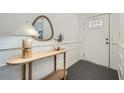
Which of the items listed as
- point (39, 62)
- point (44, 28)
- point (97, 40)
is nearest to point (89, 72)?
point (97, 40)

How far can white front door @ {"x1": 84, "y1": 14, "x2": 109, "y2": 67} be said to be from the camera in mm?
1354

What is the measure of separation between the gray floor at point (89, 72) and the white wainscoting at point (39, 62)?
97mm

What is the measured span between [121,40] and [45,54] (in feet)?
3.66

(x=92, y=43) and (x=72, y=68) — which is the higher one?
(x=92, y=43)

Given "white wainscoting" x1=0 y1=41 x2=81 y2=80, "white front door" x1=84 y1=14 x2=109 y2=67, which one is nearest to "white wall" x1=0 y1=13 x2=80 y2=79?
"white wainscoting" x1=0 y1=41 x2=81 y2=80

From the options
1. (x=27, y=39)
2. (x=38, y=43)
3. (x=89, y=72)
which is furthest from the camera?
(x=89, y=72)

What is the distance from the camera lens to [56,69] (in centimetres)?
125

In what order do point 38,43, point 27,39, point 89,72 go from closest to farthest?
point 27,39 < point 38,43 < point 89,72

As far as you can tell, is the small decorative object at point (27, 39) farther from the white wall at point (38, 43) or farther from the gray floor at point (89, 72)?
the gray floor at point (89, 72)

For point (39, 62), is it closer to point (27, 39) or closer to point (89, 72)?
point (27, 39)

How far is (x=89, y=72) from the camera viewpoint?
1338mm

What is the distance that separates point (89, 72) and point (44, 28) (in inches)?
33.7

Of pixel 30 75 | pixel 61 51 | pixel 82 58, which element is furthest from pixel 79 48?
pixel 30 75
